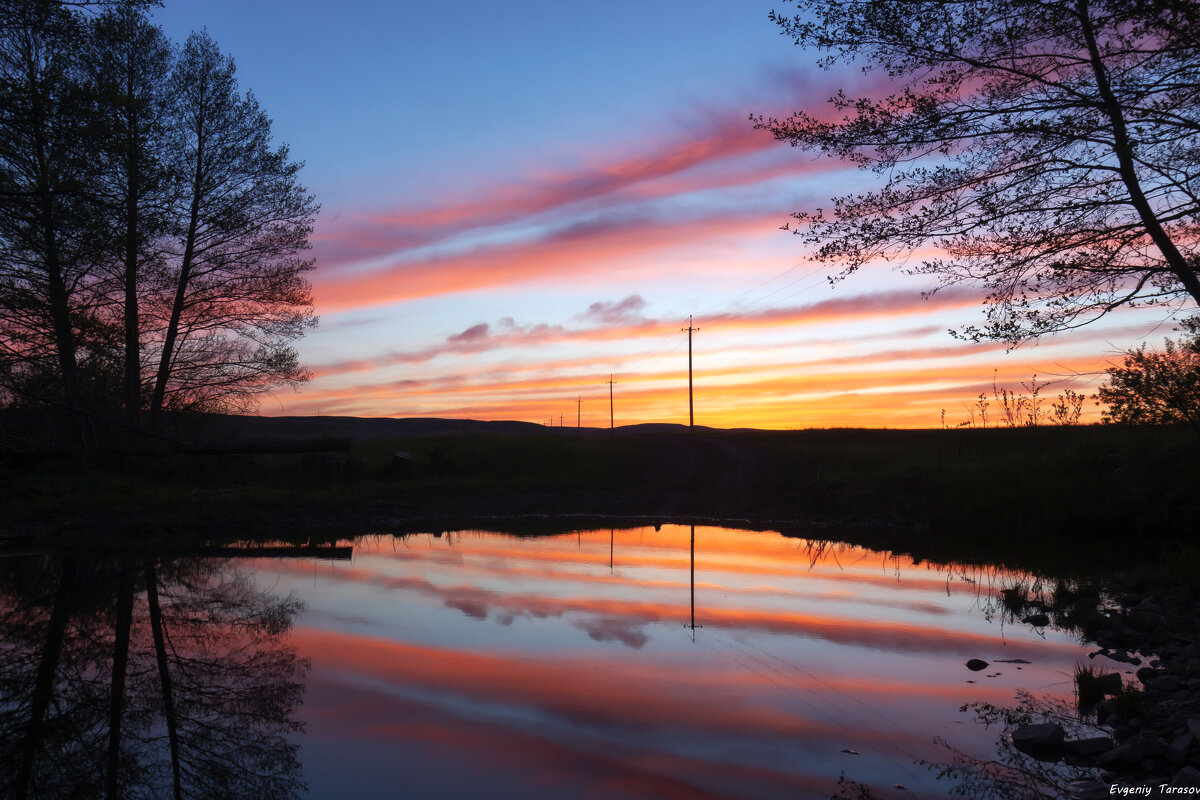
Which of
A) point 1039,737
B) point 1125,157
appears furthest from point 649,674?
point 1125,157

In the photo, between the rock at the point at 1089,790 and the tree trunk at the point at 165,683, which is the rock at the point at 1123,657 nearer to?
the rock at the point at 1089,790

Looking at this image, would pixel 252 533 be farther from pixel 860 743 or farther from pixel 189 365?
pixel 860 743

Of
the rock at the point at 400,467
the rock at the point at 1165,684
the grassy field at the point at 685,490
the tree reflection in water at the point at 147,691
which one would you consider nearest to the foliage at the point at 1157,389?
the grassy field at the point at 685,490

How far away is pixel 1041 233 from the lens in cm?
918

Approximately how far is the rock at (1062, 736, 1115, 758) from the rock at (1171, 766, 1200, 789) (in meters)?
0.83

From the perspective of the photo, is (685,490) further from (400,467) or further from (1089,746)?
(1089,746)

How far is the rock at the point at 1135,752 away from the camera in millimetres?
5121

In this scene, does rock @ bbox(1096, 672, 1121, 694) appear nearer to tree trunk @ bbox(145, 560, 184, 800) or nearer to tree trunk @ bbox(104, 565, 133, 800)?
tree trunk @ bbox(145, 560, 184, 800)

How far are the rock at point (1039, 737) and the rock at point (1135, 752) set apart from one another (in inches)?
14.0

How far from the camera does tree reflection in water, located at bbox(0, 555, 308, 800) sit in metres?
5.20

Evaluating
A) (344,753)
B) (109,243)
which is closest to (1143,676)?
(344,753)

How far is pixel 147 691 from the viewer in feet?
22.4

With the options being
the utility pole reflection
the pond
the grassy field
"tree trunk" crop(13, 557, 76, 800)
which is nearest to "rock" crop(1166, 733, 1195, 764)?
the pond

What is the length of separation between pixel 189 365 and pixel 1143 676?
24.8 metres
